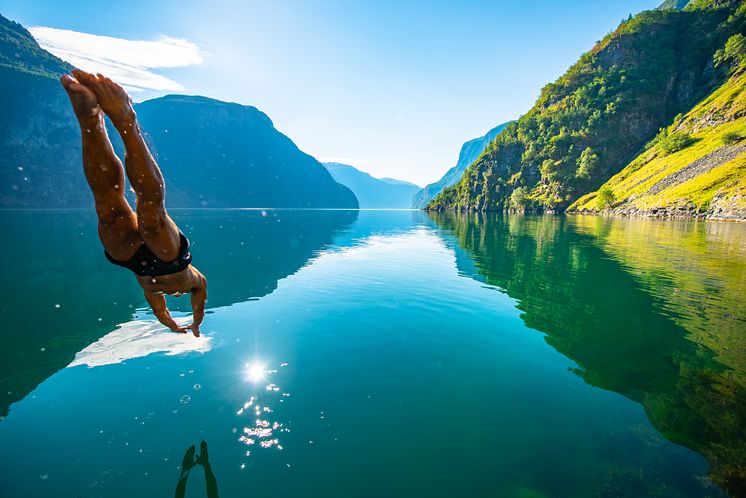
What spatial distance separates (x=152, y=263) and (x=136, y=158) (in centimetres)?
167

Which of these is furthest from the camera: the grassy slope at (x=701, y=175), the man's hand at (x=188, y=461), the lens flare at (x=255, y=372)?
the grassy slope at (x=701, y=175)

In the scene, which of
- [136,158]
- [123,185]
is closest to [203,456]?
[123,185]

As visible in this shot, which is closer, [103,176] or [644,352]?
[103,176]

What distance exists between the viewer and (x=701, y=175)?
77.0 meters

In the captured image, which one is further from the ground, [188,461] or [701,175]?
[701,175]

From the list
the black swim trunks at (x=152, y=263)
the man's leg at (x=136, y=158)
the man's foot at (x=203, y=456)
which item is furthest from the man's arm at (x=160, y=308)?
the man's foot at (x=203, y=456)

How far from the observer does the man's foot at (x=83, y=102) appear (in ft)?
11.8

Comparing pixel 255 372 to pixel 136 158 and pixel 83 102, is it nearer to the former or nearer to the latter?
pixel 136 158

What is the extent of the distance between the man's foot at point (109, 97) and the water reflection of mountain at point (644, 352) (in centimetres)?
1143

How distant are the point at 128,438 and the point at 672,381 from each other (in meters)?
14.8

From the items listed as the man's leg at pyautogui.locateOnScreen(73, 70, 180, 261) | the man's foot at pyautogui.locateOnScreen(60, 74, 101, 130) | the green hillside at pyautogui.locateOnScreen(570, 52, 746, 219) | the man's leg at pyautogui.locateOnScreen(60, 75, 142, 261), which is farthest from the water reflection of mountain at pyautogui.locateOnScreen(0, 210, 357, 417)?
the green hillside at pyautogui.locateOnScreen(570, 52, 746, 219)

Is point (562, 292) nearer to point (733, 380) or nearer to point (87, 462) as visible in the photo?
point (733, 380)

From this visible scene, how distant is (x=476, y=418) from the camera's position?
7.84 m

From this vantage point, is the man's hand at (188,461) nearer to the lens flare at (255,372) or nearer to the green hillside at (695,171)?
the lens flare at (255,372)
